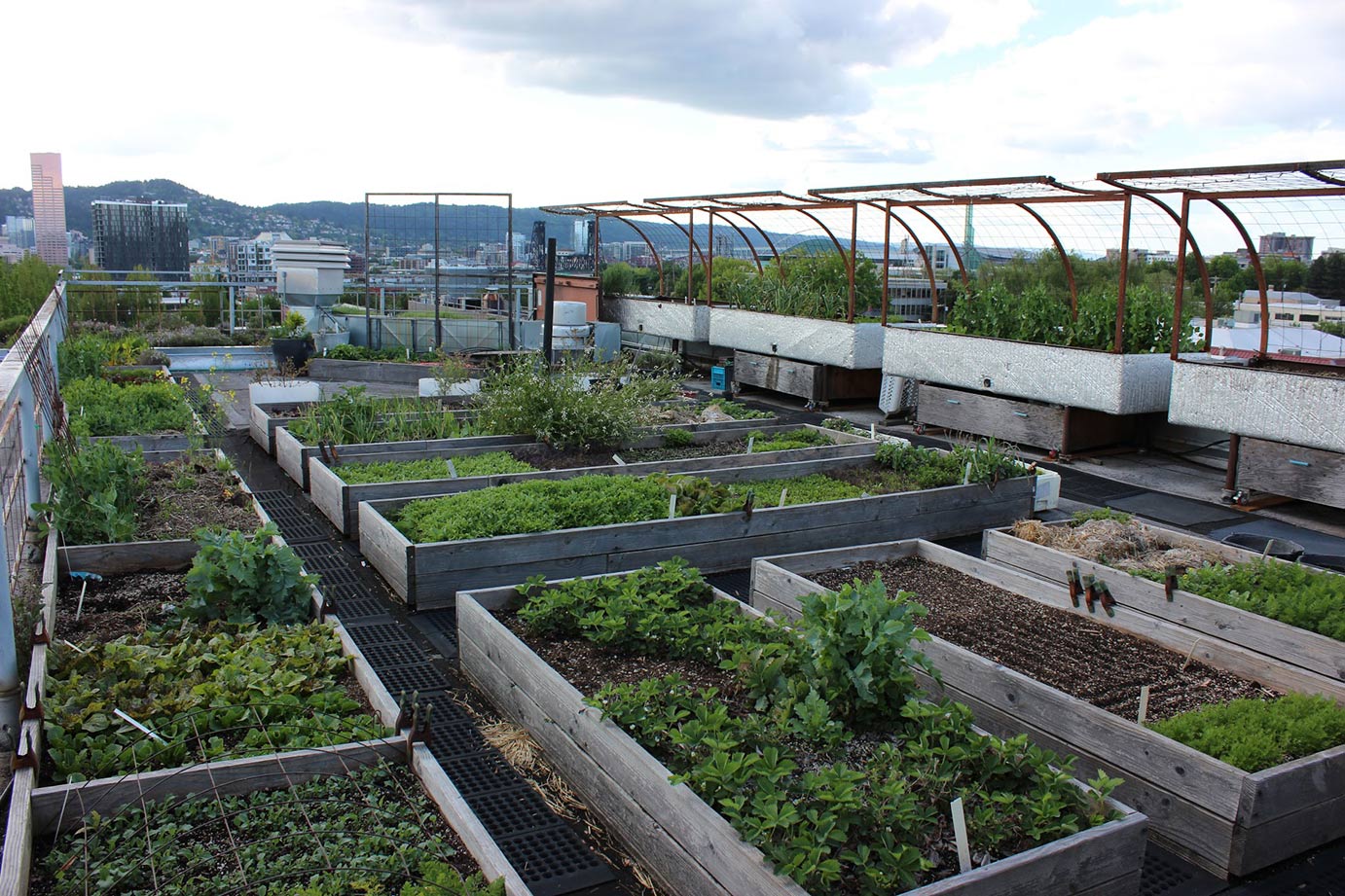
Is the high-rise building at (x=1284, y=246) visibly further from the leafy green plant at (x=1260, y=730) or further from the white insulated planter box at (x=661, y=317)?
the white insulated planter box at (x=661, y=317)

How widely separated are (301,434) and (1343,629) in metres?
8.08

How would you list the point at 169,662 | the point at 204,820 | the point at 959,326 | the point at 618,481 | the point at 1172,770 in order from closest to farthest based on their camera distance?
1. the point at 204,820
2. the point at 1172,770
3. the point at 169,662
4. the point at 618,481
5. the point at 959,326

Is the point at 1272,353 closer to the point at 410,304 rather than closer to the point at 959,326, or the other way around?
the point at 959,326

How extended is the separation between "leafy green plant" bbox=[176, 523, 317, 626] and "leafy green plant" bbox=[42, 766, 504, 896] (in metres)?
1.58

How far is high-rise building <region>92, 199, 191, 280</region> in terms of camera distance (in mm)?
34688

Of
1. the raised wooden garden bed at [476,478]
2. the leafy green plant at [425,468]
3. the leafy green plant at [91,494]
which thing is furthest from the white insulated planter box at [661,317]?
the leafy green plant at [91,494]

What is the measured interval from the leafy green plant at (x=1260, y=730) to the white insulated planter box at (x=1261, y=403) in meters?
4.85

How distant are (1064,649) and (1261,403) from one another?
4.88 metres

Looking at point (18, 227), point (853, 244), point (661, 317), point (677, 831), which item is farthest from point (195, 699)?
point (18, 227)

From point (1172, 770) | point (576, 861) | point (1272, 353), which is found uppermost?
point (1272, 353)

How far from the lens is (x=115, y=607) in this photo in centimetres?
545

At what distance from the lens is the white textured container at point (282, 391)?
11.3 m

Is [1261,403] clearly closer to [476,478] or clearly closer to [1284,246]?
[1284,246]

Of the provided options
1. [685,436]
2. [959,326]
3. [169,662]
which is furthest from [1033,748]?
[959,326]
